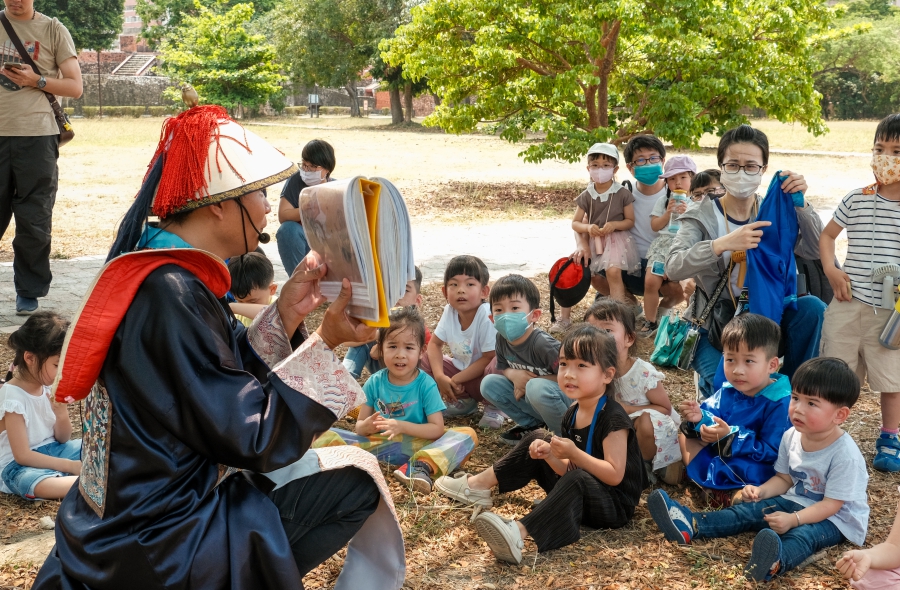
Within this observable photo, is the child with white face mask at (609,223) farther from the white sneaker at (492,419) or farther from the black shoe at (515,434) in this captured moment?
the black shoe at (515,434)

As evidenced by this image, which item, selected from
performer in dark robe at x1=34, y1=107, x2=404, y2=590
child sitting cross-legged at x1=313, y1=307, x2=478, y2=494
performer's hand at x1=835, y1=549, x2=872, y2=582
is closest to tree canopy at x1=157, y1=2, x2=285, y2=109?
child sitting cross-legged at x1=313, y1=307, x2=478, y2=494

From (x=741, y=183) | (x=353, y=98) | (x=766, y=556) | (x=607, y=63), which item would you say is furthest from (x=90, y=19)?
(x=766, y=556)

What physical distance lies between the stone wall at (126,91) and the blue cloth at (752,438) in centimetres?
4729

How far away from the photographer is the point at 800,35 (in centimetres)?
1295

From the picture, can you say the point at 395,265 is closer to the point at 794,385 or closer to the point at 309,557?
the point at 309,557

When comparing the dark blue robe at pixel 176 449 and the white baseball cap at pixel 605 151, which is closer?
the dark blue robe at pixel 176 449

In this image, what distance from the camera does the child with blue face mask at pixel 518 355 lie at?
14.0 feet

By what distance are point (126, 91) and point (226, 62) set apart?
11.7 meters

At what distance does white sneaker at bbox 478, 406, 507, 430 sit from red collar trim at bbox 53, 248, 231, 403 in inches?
110

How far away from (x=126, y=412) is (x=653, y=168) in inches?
202

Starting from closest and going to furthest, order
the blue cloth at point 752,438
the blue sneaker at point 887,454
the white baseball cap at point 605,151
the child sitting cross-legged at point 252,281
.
Result: the blue cloth at point 752,438 < the blue sneaker at point 887,454 < the child sitting cross-legged at point 252,281 < the white baseball cap at point 605,151

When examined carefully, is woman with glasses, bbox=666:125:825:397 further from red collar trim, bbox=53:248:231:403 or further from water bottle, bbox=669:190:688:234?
red collar trim, bbox=53:248:231:403

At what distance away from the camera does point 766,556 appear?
2.93 meters

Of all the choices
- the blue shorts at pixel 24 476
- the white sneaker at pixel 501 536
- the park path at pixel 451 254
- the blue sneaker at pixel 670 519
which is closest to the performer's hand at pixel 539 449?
the white sneaker at pixel 501 536
